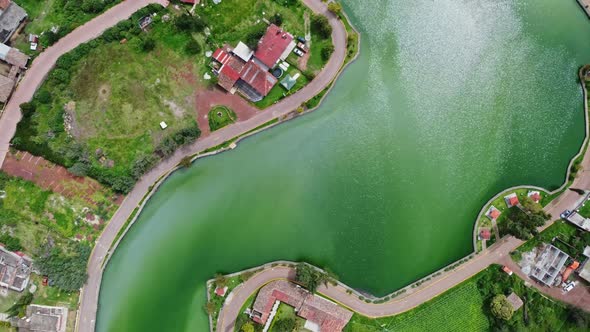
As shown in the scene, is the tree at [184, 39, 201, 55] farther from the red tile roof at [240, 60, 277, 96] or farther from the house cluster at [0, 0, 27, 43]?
the house cluster at [0, 0, 27, 43]

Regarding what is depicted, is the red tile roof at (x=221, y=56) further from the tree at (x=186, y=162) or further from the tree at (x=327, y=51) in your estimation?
the tree at (x=186, y=162)

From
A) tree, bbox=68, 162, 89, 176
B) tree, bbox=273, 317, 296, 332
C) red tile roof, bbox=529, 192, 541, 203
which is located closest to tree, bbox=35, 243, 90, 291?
tree, bbox=68, 162, 89, 176

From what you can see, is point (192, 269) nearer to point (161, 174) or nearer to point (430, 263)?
point (161, 174)

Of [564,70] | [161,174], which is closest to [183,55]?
[161,174]

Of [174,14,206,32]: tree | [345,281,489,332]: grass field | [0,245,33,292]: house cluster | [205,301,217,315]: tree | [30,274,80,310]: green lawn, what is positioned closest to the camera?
[0,245,33,292]: house cluster

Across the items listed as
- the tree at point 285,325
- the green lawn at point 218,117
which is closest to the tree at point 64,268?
the green lawn at point 218,117
